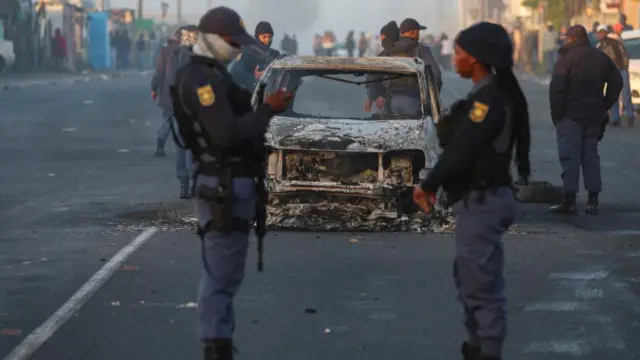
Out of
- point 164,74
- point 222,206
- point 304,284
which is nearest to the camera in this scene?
point 222,206

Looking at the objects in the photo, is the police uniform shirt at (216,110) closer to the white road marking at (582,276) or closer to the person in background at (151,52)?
the white road marking at (582,276)

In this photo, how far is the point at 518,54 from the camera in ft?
262

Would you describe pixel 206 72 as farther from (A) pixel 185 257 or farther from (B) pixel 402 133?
(B) pixel 402 133

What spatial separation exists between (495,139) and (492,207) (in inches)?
11.6

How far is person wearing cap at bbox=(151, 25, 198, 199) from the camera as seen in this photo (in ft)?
47.5

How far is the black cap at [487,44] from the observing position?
644 centimetres

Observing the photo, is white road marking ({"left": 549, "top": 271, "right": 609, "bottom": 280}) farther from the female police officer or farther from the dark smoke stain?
the female police officer

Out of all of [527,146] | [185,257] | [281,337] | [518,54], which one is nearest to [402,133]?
[185,257]

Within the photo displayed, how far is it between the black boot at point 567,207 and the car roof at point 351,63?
180cm

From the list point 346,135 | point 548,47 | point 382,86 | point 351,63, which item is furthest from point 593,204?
point 548,47

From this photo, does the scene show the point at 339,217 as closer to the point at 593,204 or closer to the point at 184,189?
the point at 593,204

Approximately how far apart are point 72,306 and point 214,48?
8.53 feet

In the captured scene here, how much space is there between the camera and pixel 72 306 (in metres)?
8.76

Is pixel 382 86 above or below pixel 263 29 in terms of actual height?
below
